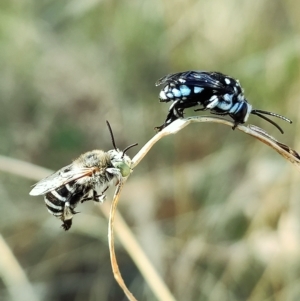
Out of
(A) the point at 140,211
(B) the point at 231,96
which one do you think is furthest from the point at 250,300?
(B) the point at 231,96

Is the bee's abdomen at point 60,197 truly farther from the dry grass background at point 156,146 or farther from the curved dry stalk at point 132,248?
the dry grass background at point 156,146

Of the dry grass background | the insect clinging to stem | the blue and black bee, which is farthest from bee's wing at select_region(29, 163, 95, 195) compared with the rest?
the dry grass background

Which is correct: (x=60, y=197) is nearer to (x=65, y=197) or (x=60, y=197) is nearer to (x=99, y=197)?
(x=65, y=197)

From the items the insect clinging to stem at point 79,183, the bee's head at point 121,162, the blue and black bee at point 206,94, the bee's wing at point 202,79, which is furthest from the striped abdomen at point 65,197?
the bee's wing at point 202,79

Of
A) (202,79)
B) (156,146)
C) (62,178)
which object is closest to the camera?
(62,178)

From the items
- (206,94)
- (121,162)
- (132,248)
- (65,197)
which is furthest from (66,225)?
(206,94)
